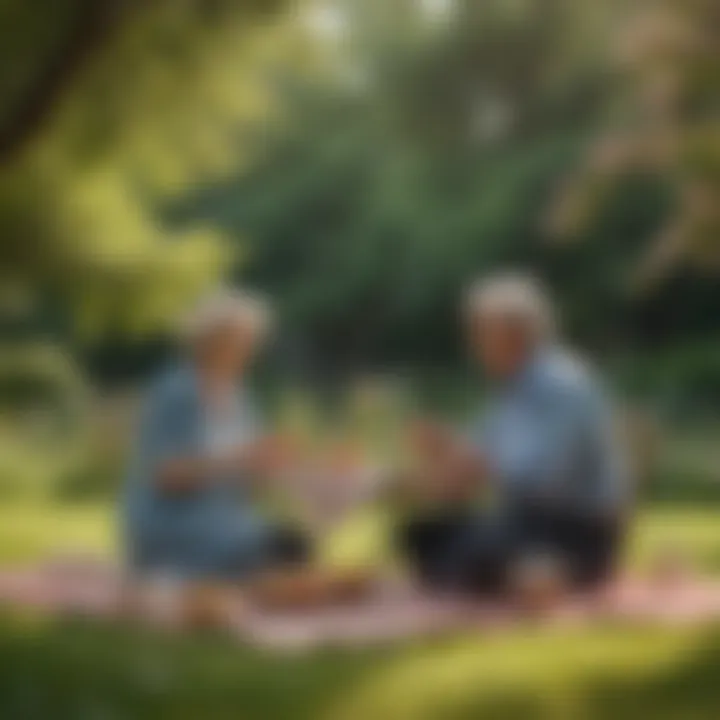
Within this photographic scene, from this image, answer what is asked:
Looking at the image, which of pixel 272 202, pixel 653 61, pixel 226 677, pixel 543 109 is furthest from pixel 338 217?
pixel 226 677

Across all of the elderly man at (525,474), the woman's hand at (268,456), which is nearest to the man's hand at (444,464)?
the elderly man at (525,474)

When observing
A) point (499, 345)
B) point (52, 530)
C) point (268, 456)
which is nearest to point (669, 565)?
point (499, 345)

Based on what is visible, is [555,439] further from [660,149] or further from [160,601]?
[160,601]

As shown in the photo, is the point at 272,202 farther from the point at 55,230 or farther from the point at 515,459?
the point at 515,459

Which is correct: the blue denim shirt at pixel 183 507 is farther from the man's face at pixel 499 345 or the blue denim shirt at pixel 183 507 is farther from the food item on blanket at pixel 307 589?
the man's face at pixel 499 345

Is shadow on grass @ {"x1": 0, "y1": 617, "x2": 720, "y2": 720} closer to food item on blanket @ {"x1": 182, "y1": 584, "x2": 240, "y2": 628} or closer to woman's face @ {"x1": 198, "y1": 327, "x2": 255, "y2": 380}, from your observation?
food item on blanket @ {"x1": 182, "y1": 584, "x2": 240, "y2": 628}

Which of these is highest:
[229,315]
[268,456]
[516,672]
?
[229,315]
